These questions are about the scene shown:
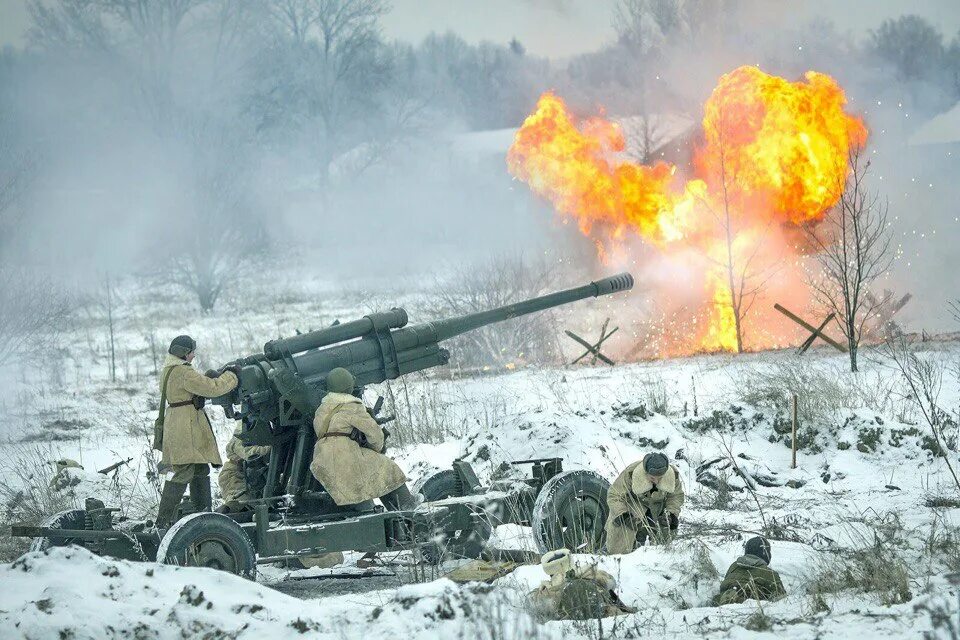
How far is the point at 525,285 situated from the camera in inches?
1025

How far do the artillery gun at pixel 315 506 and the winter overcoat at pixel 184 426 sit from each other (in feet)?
0.92

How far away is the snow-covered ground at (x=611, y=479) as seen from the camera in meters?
5.95

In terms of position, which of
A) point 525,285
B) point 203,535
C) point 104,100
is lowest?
point 203,535

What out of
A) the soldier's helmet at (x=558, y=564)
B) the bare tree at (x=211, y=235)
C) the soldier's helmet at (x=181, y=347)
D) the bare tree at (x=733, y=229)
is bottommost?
the soldier's helmet at (x=558, y=564)

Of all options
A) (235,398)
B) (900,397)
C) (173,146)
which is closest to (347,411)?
(235,398)

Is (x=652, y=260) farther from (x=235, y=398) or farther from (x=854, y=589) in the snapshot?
(x=854, y=589)

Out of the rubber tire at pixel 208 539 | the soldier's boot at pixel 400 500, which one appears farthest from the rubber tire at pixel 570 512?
the rubber tire at pixel 208 539

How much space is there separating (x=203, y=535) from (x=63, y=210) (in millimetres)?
31779

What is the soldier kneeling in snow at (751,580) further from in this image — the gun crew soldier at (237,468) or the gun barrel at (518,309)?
the gun crew soldier at (237,468)

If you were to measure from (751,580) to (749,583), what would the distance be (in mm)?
72

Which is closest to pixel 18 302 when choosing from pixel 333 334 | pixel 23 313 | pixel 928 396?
pixel 23 313

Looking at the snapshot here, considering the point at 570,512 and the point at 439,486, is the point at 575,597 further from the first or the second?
the point at 439,486

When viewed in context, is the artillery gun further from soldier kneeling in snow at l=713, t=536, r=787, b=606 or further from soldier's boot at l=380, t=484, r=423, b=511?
soldier kneeling in snow at l=713, t=536, r=787, b=606

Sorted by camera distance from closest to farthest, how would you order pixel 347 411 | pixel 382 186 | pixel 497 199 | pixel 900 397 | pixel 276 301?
pixel 347 411 < pixel 900 397 < pixel 276 301 < pixel 497 199 < pixel 382 186
